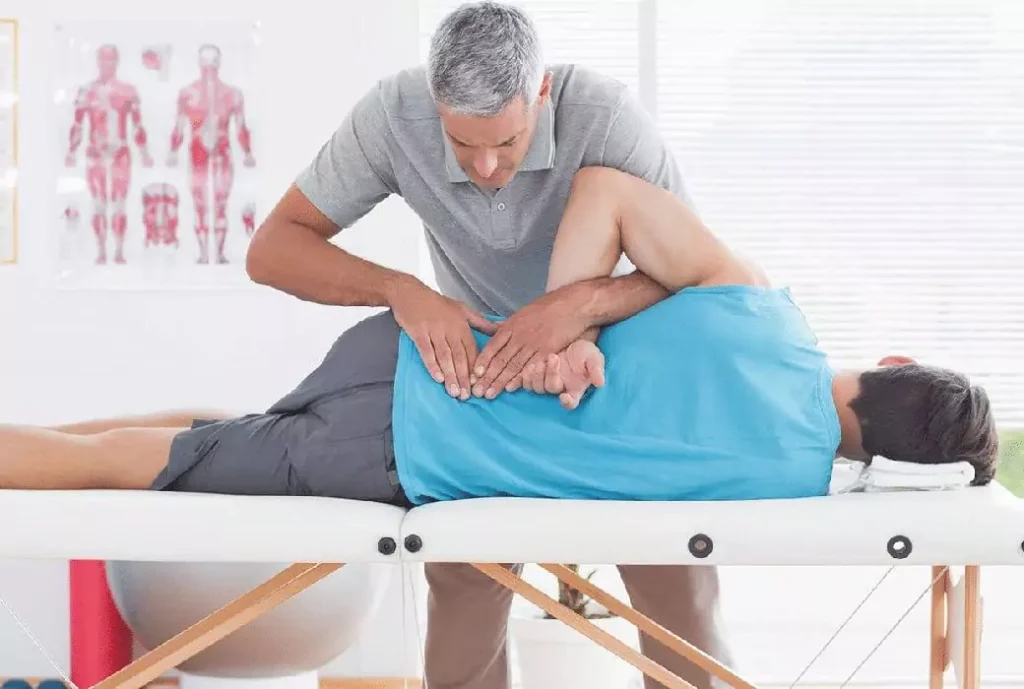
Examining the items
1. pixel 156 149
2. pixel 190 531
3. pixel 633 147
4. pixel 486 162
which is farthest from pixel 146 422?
pixel 156 149

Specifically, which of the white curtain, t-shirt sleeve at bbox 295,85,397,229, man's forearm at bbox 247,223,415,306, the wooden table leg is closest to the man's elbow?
man's forearm at bbox 247,223,415,306

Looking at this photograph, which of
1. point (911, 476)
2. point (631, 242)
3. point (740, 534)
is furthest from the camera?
point (631, 242)

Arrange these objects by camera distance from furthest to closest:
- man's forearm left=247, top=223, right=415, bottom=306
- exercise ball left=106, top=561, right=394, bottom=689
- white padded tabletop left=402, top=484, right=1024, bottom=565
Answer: exercise ball left=106, top=561, right=394, bottom=689 < man's forearm left=247, top=223, right=415, bottom=306 < white padded tabletop left=402, top=484, right=1024, bottom=565

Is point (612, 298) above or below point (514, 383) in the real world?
above

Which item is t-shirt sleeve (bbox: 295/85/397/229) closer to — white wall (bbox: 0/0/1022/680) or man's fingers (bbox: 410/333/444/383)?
man's fingers (bbox: 410/333/444/383)

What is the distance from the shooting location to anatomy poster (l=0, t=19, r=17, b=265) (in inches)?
127

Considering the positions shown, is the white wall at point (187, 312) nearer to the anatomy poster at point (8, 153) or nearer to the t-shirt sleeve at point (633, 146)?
the anatomy poster at point (8, 153)

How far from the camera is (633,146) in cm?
195

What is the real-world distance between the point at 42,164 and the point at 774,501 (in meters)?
2.40

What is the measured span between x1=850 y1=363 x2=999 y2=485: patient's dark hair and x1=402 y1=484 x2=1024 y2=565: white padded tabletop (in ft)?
0.48

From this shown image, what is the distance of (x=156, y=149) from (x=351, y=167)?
1350 millimetres

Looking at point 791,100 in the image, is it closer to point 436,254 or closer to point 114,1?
point 436,254

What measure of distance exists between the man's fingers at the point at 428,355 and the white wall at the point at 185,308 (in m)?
1.55

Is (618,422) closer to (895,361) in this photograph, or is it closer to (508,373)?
(508,373)
